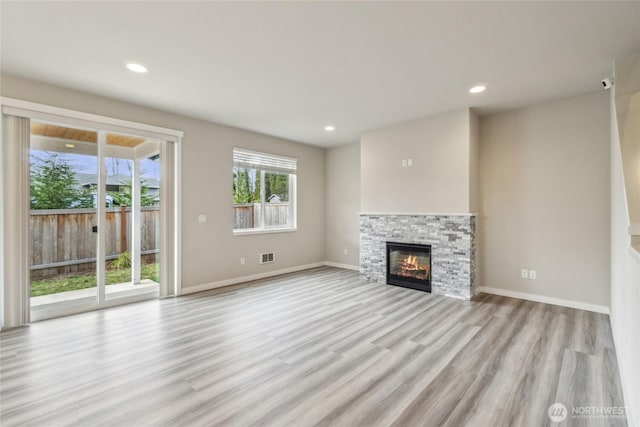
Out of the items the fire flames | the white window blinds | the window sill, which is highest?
the white window blinds

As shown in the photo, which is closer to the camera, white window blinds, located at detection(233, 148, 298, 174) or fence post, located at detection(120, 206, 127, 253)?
fence post, located at detection(120, 206, 127, 253)

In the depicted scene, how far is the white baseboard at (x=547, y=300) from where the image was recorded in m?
3.60

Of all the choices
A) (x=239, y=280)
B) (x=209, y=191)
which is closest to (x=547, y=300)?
(x=239, y=280)

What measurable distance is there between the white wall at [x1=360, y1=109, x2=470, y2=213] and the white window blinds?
5.39 feet

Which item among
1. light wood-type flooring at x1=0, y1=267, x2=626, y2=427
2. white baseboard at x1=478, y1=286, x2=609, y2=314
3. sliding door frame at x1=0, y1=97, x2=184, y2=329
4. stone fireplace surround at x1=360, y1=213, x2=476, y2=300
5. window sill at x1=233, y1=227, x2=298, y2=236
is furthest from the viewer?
window sill at x1=233, y1=227, x2=298, y2=236

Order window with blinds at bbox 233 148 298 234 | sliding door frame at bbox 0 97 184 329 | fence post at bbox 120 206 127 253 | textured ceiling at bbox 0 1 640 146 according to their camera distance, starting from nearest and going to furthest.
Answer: textured ceiling at bbox 0 1 640 146 < sliding door frame at bbox 0 97 184 329 < fence post at bbox 120 206 127 253 < window with blinds at bbox 233 148 298 234

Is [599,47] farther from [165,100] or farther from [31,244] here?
[31,244]

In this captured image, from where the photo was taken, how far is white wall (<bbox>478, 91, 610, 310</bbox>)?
3602 millimetres

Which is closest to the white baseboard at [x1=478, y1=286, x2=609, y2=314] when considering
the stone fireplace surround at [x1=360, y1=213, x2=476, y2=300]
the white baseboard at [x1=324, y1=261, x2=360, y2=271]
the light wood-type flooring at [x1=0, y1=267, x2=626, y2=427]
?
the light wood-type flooring at [x1=0, y1=267, x2=626, y2=427]

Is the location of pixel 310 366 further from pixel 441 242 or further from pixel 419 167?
pixel 419 167

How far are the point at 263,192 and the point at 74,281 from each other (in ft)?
10.6

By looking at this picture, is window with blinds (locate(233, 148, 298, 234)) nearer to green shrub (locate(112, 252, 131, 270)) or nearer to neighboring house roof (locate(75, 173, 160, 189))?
neighboring house roof (locate(75, 173, 160, 189))

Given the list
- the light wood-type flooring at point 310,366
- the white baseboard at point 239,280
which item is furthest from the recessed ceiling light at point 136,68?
the white baseboard at point 239,280

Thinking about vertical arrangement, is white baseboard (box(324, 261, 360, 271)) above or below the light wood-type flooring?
above
